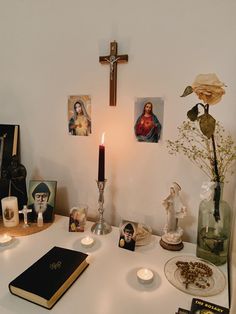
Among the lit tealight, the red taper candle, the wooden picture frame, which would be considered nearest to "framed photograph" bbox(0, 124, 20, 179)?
the wooden picture frame

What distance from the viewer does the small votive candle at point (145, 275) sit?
2.32 ft

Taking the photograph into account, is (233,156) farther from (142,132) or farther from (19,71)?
(19,71)

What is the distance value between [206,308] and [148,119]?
2.21 feet

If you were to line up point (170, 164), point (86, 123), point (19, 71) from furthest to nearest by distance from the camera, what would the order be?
point (19, 71) → point (86, 123) → point (170, 164)

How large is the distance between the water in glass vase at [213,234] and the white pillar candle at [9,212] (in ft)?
2.61

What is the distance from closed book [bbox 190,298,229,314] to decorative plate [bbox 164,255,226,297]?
56 mm

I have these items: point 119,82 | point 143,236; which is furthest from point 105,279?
point 119,82

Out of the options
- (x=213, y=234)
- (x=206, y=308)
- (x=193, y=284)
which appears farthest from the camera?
(x=213, y=234)

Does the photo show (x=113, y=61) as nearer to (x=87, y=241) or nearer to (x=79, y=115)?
(x=79, y=115)

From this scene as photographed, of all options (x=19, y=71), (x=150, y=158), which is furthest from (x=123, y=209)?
(x=19, y=71)

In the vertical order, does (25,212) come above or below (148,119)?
below

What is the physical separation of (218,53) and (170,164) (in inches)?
17.8

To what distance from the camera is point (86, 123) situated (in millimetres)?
1091

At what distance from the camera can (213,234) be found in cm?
83
